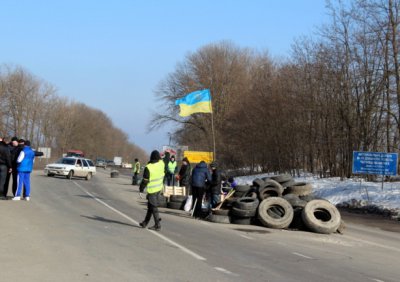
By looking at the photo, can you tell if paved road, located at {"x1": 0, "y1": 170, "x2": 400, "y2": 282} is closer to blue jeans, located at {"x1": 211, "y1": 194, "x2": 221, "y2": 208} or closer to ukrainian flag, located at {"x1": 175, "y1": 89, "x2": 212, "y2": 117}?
blue jeans, located at {"x1": 211, "y1": 194, "x2": 221, "y2": 208}

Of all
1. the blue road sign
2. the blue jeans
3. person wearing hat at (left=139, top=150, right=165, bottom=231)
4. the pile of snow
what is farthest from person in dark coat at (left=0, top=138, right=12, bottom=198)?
the blue road sign

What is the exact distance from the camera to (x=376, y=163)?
78.6ft

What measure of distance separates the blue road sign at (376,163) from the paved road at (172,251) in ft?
28.1

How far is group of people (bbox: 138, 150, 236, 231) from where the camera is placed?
1249cm

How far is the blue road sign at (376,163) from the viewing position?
23531 mm

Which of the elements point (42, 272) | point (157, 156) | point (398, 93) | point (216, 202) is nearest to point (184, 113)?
point (216, 202)

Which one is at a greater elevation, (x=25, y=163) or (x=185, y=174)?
(x=25, y=163)

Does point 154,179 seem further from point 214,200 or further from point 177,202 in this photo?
point 177,202

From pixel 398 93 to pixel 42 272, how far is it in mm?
25557

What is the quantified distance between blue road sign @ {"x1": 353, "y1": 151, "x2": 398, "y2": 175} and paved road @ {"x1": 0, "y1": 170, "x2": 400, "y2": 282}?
8.57 meters

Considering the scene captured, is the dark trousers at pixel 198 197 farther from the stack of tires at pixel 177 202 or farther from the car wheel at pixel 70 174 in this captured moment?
the car wheel at pixel 70 174

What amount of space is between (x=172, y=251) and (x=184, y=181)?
1367 centimetres

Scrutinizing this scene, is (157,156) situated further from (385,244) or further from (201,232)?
(385,244)

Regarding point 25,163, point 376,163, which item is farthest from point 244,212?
point 376,163
